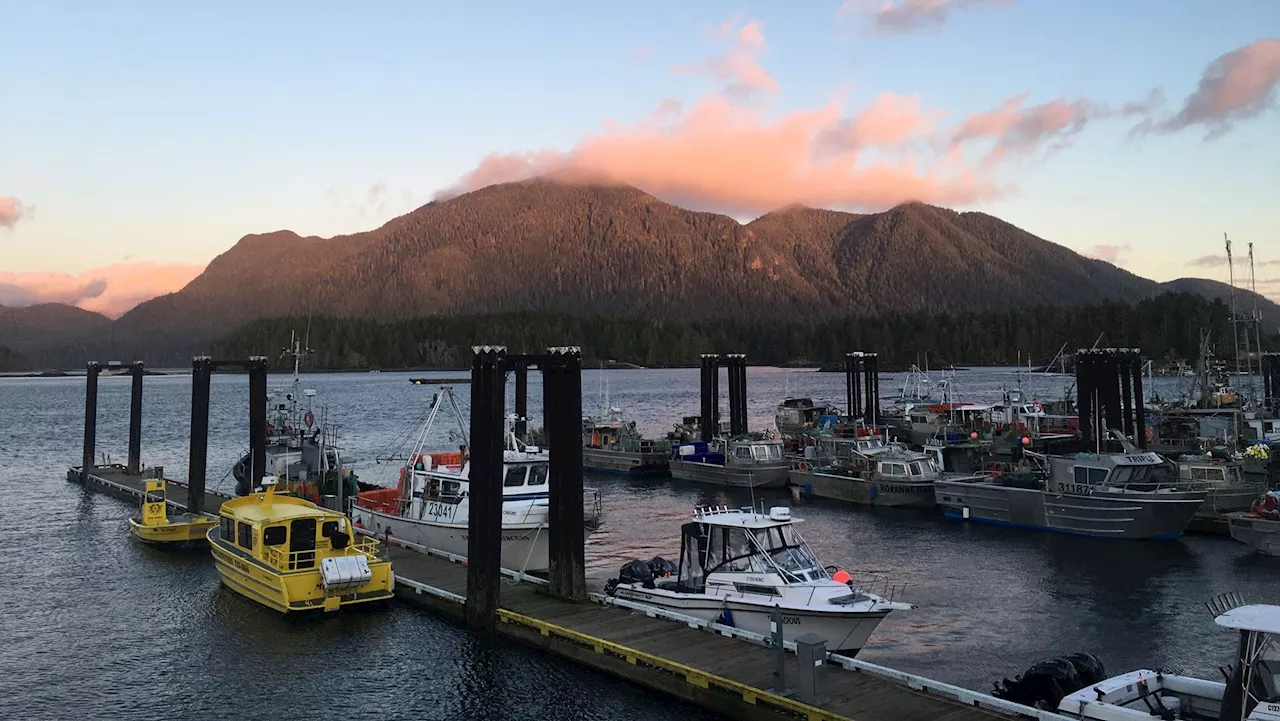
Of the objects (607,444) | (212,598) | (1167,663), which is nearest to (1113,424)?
(1167,663)

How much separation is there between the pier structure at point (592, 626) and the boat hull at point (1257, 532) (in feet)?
85.1

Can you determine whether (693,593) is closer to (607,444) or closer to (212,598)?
(212,598)

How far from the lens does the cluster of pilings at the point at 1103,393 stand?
5228 cm

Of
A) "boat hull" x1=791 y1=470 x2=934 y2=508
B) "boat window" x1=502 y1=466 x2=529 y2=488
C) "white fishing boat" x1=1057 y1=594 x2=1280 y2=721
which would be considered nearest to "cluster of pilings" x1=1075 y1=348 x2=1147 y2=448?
"boat hull" x1=791 y1=470 x2=934 y2=508

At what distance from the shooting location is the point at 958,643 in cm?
2762

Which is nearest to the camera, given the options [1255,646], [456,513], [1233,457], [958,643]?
[1255,646]

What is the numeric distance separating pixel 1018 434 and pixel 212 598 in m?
52.7

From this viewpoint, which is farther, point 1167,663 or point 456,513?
point 456,513

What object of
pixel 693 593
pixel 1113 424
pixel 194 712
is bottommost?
pixel 194 712

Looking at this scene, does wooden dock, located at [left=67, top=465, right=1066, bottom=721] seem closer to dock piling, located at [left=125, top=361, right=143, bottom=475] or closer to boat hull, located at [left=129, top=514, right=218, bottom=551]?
boat hull, located at [left=129, top=514, right=218, bottom=551]

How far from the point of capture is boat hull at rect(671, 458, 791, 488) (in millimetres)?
61438

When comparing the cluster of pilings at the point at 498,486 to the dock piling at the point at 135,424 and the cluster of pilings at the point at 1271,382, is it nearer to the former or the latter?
the dock piling at the point at 135,424

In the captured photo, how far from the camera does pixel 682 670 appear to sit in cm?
2106

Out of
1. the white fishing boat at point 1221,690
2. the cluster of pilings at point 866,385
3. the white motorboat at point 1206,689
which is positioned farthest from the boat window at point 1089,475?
the cluster of pilings at point 866,385
